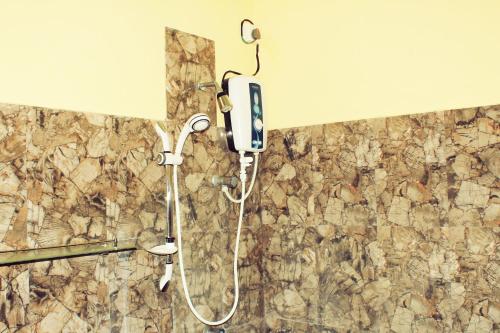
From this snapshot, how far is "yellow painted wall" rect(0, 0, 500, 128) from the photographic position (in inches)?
52.7

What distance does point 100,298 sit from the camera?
56.2 inches

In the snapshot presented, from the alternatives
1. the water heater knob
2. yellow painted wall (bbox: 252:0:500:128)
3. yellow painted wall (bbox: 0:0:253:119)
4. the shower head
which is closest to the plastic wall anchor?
the shower head

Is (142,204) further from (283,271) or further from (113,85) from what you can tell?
(283,271)

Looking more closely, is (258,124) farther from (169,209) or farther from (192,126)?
(169,209)

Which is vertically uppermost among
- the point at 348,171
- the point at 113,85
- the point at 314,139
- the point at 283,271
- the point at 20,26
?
the point at 20,26

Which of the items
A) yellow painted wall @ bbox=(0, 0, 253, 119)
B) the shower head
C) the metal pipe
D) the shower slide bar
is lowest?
the shower slide bar

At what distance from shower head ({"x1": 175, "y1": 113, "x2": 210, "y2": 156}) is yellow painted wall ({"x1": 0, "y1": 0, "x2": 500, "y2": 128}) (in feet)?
0.47

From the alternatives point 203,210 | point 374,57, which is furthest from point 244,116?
point 374,57

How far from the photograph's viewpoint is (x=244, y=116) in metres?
1.80

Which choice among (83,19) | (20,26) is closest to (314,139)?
(83,19)

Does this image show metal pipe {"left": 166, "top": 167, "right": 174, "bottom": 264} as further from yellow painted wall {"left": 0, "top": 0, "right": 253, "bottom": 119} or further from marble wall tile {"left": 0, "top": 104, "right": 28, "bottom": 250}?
marble wall tile {"left": 0, "top": 104, "right": 28, "bottom": 250}

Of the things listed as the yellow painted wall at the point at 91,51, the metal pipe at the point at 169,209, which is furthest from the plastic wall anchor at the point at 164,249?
the yellow painted wall at the point at 91,51

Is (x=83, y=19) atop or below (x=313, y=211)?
atop

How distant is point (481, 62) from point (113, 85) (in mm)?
1328
